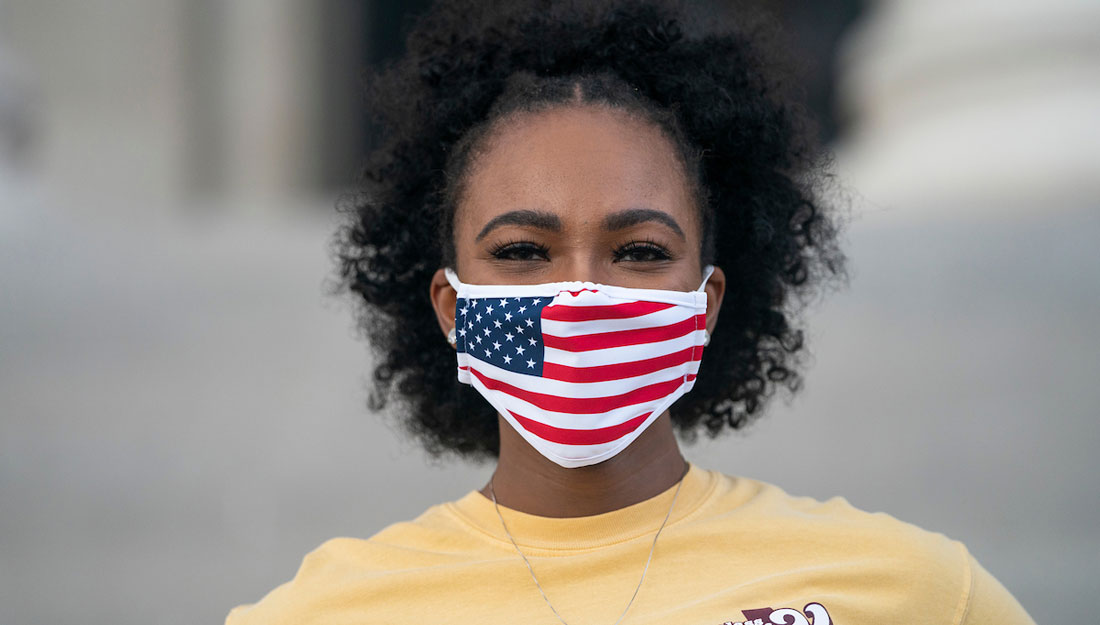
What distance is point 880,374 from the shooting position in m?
5.57

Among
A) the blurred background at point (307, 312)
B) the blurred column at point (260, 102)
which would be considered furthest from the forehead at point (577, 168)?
the blurred column at point (260, 102)

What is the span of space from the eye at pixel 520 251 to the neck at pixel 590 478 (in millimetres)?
441

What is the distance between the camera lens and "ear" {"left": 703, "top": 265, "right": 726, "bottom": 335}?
2775 mm

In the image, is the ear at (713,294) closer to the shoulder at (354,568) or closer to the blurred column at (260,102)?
the shoulder at (354,568)

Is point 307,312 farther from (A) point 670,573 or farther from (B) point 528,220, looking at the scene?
(A) point 670,573

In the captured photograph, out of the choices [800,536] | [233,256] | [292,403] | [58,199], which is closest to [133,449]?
[292,403]

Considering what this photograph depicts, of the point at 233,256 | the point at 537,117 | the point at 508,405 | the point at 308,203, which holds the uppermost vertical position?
the point at 308,203

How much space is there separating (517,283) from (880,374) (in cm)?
353

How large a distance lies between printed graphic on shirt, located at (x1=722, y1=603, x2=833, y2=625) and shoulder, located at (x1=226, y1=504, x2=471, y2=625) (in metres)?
0.68

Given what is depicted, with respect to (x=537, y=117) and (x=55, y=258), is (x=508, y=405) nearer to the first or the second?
(x=537, y=117)

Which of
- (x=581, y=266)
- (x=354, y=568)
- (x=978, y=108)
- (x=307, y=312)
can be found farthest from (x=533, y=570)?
(x=978, y=108)

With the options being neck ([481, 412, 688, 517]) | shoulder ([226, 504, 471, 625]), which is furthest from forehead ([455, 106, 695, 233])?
shoulder ([226, 504, 471, 625])

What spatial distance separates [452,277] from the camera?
2781 mm

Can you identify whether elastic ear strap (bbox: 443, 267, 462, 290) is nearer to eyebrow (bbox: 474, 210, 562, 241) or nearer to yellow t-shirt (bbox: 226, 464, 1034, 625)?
eyebrow (bbox: 474, 210, 562, 241)
